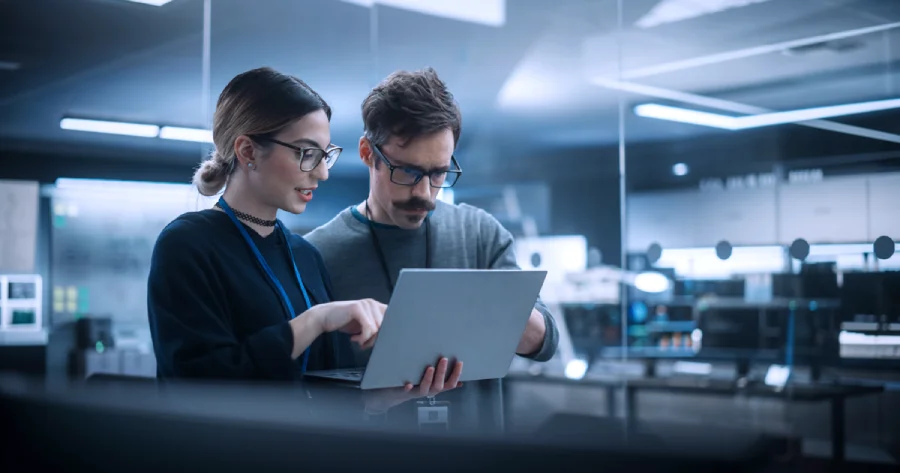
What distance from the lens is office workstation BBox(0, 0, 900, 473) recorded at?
0.98 metres

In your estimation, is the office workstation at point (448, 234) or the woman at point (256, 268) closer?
the office workstation at point (448, 234)

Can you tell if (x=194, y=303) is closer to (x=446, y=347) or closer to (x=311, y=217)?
(x=446, y=347)

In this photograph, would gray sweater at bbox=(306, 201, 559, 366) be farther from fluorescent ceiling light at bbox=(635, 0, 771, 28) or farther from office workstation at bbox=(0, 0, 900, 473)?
fluorescent ceiling light at bbox=(635, 0, 771, 28)

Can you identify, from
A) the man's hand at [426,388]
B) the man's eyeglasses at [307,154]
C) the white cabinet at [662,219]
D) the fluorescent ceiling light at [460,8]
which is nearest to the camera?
the man's hand at [426,388]

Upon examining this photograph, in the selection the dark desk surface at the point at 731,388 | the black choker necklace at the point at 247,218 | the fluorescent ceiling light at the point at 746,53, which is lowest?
the dark desk surface at the point at 731,388

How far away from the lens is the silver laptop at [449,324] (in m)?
1.20

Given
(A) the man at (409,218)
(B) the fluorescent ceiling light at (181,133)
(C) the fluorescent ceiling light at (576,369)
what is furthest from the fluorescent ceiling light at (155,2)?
(C) the fluorescent ceiling light at (576,369)

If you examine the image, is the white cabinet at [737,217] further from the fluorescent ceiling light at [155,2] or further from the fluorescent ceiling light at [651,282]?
the fluorescent ceiling light at [155,2]

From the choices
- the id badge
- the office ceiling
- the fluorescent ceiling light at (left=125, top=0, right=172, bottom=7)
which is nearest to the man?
the id badge

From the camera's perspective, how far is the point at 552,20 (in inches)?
186

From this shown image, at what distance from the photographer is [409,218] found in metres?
1.77

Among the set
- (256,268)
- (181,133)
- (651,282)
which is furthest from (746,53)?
(256,268)

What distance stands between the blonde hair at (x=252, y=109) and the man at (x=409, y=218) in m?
0.27

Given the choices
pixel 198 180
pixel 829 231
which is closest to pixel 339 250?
pixel 198 180
